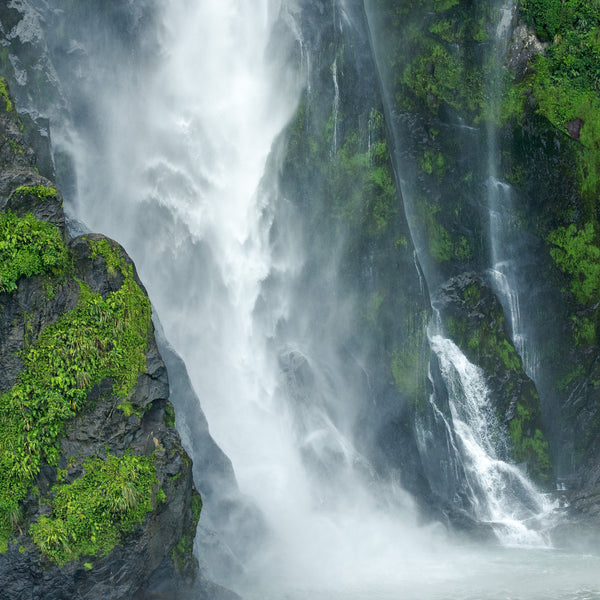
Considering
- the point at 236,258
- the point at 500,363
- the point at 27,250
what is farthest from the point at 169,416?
the point at 500,363

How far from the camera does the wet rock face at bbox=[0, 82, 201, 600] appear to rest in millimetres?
12539

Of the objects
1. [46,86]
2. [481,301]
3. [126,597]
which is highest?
[46,86]

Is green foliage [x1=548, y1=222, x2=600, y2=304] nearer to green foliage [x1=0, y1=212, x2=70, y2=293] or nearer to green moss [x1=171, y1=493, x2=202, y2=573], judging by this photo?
green moss [x1=171, y1=493, x2=202, y2=573]

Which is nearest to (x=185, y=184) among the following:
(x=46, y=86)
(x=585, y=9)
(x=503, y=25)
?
(x=46, y=86)

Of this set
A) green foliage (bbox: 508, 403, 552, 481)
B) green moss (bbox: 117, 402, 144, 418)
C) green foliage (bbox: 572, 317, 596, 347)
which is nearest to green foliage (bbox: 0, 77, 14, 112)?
green moss (bbox: 117, 402, 144, 418)

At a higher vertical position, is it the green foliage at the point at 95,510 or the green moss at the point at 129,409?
the green moss at the point at 129,409

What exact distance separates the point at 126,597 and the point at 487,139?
16453 mm

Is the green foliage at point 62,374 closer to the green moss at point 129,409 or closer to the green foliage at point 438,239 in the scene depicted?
the green moss at point 129,409

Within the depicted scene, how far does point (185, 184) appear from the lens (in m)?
20.7

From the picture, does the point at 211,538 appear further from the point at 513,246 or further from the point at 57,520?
the point at 513,246

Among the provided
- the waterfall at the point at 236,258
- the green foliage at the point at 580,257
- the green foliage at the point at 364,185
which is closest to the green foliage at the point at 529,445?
the waterfall at the point at 236,258

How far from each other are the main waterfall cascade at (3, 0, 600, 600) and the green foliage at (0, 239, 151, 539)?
6.21 meters

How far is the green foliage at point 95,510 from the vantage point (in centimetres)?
1250

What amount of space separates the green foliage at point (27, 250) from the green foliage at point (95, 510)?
364 centimetres
